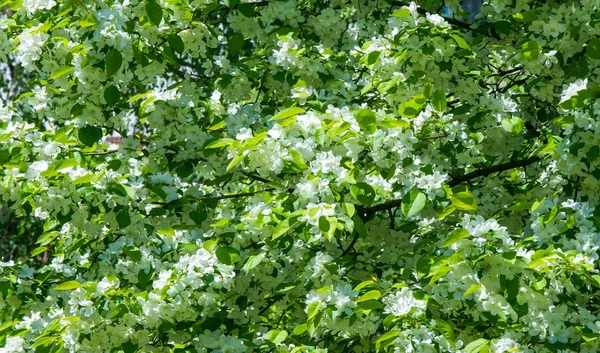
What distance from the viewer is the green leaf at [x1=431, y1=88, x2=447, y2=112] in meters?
3.13

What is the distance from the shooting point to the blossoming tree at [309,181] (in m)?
2.90

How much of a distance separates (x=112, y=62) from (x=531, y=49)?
164 centimetres

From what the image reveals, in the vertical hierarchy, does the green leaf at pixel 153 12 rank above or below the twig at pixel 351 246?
above

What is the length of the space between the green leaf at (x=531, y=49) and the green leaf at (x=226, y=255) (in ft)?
4.62

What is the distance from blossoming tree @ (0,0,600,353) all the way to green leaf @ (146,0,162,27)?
0.04ft

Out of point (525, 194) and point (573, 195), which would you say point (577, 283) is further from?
point (525, 194)

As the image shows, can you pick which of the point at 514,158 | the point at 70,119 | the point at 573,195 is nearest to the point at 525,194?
the point at 514,158

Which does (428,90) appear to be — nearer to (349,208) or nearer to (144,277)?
(349,208)

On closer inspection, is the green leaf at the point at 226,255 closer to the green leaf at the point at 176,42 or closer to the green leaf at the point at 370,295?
the green leaf at the point at 370,295

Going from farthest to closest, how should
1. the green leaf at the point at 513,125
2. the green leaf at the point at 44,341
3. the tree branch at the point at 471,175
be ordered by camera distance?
the tree branch at the point at 471,175 → the green leaf at the point at 513,125 → the green leaf at the point at 44,341

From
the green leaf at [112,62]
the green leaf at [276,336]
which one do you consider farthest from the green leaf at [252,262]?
the green leaf at [112,62]

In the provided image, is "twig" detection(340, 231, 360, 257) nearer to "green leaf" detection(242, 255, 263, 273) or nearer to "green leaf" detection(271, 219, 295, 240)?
"green leaf" detection(242, 255, 263, 273)

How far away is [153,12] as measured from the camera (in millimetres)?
3189

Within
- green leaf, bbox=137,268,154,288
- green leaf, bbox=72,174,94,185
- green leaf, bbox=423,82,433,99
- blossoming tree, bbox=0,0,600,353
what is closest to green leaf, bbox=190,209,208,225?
blossoming tree, bbox=0,0,600,353
